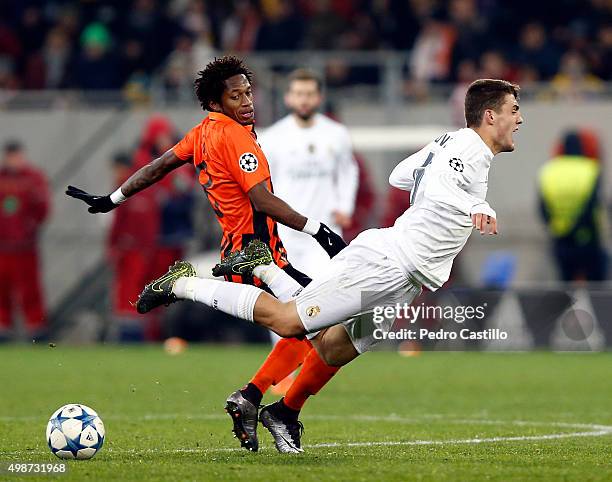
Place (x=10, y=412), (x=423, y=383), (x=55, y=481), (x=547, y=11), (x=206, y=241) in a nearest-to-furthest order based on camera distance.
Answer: (x=55, y=481)
(x=10, y=412)
(x=423, y=383)
(x=206, y=241)
(x=547, y=11)

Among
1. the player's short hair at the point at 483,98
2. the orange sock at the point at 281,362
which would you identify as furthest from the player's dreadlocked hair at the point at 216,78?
the orange sock at the point at 281,362

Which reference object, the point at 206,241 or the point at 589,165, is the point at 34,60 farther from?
the point at 589,165

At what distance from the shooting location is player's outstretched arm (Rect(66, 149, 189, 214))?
8.13 meters

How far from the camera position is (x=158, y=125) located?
19.1 meters

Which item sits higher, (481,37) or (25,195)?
(481,37)

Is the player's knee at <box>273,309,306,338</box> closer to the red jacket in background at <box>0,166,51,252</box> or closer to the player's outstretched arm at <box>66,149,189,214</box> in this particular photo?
the player's outstretched arm at <box>66,149,189,214</box>

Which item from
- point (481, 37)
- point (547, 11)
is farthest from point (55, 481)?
point (547, 11)

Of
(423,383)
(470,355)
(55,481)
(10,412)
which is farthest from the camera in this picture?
(470,355)

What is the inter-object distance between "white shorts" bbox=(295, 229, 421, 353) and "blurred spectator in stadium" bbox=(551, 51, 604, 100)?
11.6m

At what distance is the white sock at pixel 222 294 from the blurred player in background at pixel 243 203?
11cm

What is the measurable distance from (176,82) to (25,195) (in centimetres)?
270

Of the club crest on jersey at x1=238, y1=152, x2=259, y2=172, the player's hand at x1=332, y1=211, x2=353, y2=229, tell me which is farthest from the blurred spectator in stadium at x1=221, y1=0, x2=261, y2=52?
the club crest on jersey at x1=238, y1=152, x2=259, y2=172

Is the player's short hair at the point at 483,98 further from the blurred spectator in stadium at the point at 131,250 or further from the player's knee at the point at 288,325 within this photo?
the blurred spectator in stadium at the point at 131,250

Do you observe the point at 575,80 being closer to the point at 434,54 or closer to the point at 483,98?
the point at 434,54
